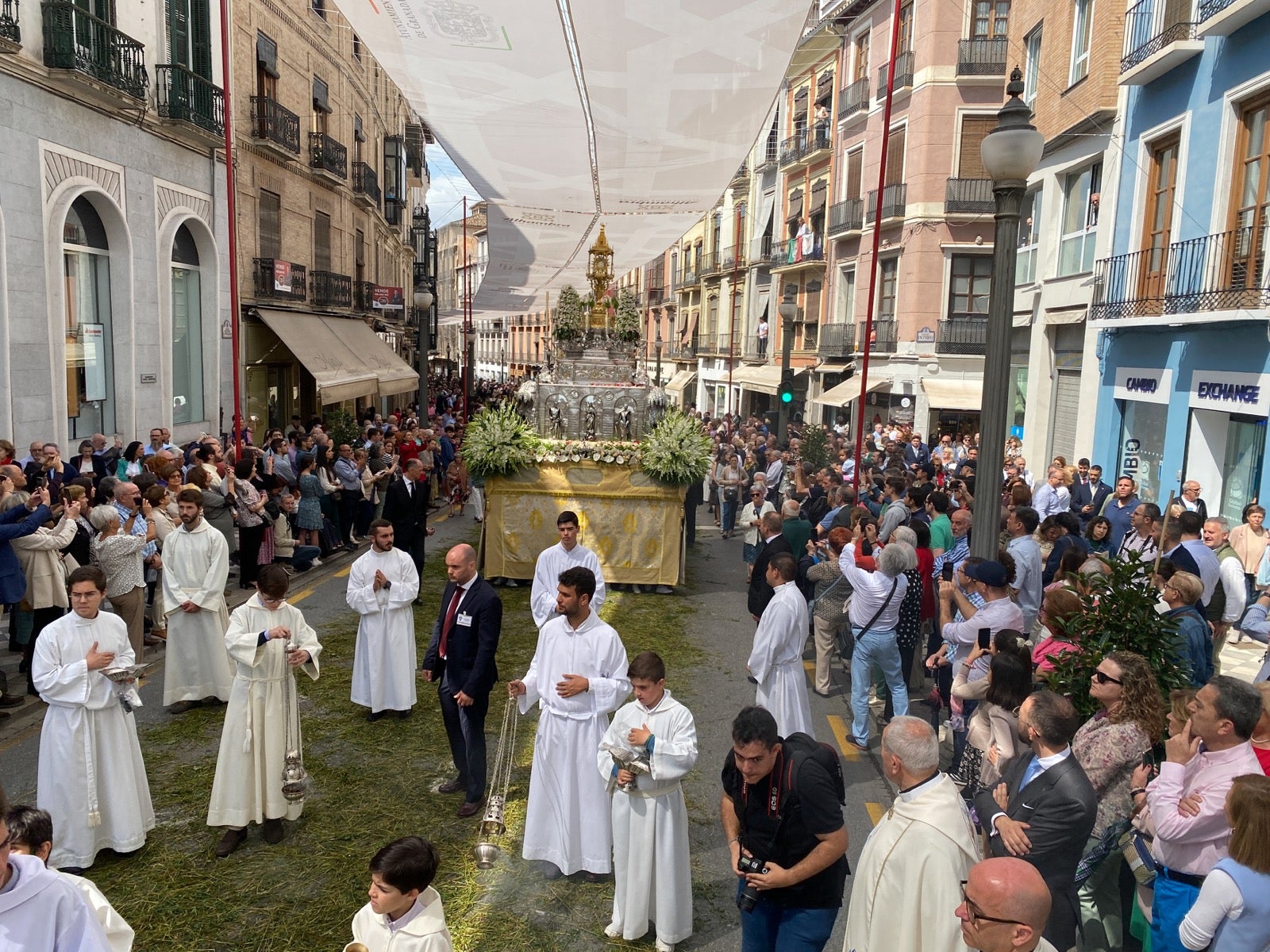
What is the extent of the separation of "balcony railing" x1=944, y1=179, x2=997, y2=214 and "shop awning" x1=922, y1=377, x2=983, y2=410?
4555 mm

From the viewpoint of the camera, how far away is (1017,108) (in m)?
6.00

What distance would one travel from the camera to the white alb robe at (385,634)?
7.24m

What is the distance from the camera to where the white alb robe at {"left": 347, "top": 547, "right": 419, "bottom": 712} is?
7242mm

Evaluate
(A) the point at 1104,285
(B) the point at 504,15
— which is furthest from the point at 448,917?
(A) the point at 1104,285

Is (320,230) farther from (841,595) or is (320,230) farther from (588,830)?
(588,830)

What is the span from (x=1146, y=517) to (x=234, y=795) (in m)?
7.55

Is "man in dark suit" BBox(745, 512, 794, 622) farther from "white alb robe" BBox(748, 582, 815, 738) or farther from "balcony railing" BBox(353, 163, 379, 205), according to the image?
"balcony railing" BBox(353, 163, 379, 205)

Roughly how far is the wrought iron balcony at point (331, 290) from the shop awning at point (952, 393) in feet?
52.0

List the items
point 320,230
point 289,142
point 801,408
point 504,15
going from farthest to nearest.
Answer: point 801,408 → point 320,230 → point 289,142 → point 504,15

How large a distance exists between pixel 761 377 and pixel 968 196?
11.3m

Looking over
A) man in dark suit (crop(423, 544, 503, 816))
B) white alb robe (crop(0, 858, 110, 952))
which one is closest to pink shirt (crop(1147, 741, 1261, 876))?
man in dark suit (crop(423, 544, 503, 816))

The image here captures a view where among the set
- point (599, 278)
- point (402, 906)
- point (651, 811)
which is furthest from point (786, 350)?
point (402, 906)

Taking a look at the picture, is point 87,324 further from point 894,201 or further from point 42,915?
point 894,201

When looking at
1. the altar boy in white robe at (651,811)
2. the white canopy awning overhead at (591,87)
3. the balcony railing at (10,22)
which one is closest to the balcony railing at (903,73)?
the white canopy awning overhead at (591,87)
